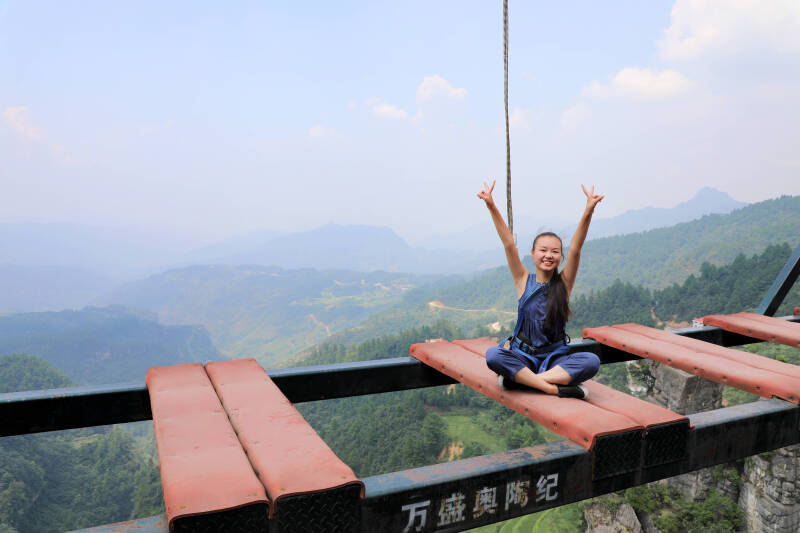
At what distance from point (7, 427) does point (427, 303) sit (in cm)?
9073

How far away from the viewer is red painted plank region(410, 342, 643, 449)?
1.85 meters

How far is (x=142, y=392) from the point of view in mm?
2545

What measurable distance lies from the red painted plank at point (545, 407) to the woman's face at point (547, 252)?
0.53m

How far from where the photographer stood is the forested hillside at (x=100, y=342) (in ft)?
299

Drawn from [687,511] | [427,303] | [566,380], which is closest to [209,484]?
[566,380]

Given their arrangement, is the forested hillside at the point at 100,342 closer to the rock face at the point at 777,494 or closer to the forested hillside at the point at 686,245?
the forested hillside at the point at 686,245

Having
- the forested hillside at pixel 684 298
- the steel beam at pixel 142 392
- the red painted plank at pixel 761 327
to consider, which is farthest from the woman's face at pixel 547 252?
the forested hillside at pixel 684 298

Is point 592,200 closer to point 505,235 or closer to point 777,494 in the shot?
point 505,235

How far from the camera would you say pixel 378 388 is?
120 inches

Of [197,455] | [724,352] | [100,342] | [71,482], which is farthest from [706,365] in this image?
[100,342]

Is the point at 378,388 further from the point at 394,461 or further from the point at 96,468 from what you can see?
the point at 96,468

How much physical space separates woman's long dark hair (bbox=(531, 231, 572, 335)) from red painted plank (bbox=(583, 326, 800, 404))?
0.72 metres

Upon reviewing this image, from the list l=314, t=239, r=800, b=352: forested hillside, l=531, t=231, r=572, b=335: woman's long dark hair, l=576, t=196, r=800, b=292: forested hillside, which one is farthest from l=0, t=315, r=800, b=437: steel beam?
l=576, t=196, r=800, b=292: forested hillside

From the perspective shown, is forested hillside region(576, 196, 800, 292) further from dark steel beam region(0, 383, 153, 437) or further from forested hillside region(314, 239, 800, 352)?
dark steel beam region(0, 383, 153, 437)
